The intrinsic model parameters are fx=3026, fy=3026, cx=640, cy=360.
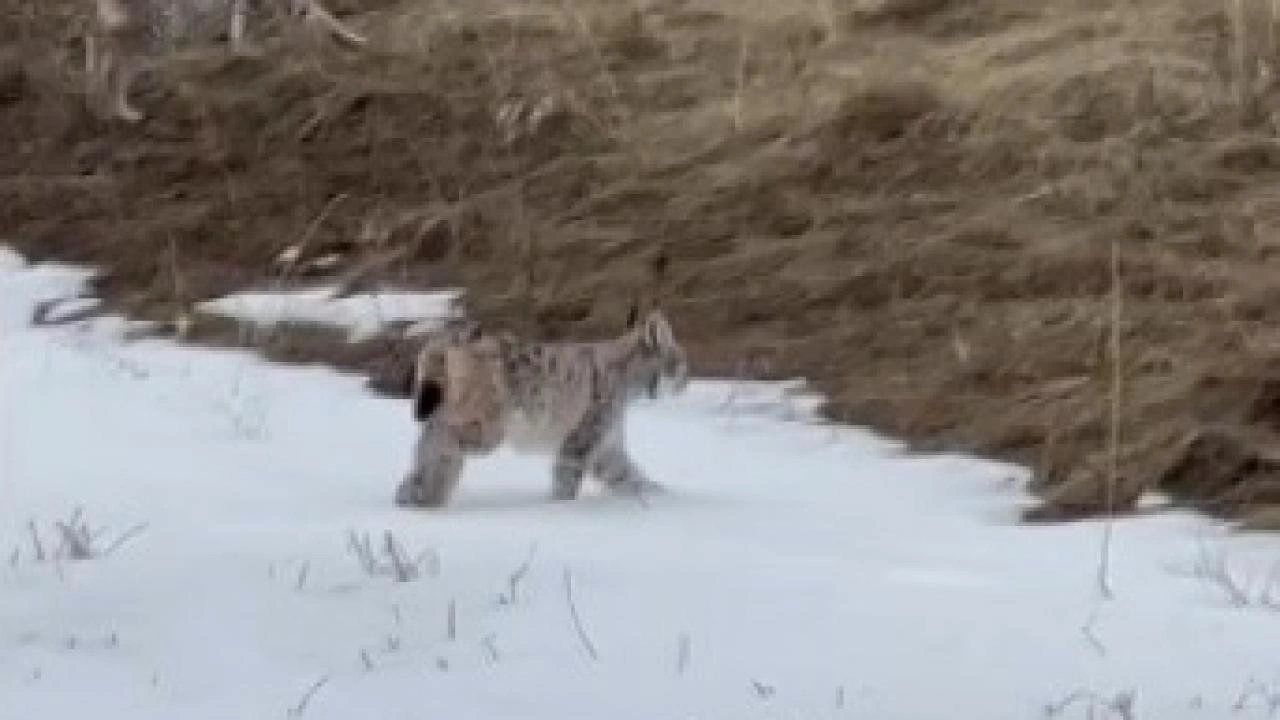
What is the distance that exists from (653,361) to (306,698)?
12.0 ft

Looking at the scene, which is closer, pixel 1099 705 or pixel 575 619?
pixel 1099 705

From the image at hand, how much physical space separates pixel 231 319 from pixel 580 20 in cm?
447

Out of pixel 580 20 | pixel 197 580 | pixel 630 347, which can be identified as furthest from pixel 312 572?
pixel 580 20

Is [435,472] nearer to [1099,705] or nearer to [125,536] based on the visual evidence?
[125,536]

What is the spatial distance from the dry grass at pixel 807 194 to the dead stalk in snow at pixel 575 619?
2.33 meters

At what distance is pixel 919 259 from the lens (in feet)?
43.4

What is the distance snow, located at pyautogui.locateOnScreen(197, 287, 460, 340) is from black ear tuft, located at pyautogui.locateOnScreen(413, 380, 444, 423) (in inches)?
162

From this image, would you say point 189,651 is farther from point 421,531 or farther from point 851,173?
point 851,173

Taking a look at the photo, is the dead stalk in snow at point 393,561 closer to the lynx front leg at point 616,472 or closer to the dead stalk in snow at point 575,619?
the dead stalk in snow at point 575,619

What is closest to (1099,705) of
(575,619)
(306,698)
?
(575,619)

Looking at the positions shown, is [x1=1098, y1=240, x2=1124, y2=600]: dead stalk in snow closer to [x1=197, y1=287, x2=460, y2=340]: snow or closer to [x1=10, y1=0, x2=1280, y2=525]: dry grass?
[x1=10, y1=0, x2=1280, y2=525]: dry grass

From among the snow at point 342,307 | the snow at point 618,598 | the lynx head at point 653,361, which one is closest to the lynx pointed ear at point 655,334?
the lynx head at point 653,361

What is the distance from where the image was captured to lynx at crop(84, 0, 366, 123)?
18.9m

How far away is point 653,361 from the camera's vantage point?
10.3m
